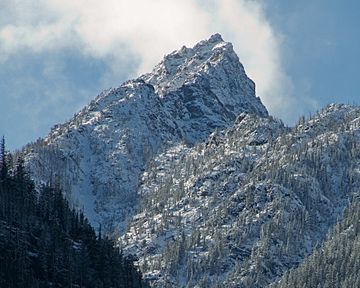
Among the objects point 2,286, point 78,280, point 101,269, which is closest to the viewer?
point 2,286

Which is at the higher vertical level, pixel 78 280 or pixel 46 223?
pixel 46 223

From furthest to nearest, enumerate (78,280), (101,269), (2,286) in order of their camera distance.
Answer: (101,269)
(78,280)
(2,286)

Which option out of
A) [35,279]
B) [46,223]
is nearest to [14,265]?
[35,279]

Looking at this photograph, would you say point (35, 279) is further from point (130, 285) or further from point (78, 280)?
point (130, 285)

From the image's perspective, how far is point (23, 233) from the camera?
175875mm

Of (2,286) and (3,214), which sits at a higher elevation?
(3,214)

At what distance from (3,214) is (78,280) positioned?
18.1 meters

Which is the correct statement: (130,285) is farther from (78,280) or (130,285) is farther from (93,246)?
(78,280)

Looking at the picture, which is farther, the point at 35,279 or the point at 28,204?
the point at 28,204

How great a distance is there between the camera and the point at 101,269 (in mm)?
192125

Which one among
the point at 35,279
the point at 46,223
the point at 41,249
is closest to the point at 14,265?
the point at 35,279

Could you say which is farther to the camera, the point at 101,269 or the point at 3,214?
the point at 101,269

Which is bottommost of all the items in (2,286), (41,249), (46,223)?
(2,286)

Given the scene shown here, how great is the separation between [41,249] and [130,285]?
2967cm
